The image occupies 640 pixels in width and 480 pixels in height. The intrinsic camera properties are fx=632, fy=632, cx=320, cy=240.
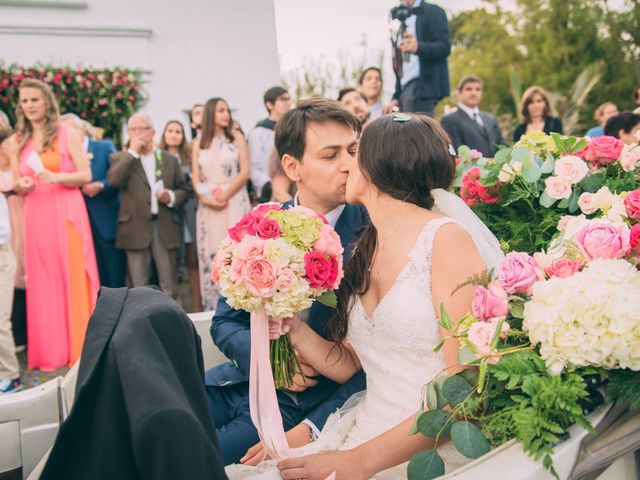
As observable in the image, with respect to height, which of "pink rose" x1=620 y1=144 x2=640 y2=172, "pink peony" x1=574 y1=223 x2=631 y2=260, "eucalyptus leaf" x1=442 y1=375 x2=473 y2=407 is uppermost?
"pink rose" x1=620 y1=144 x2=640 y2=172

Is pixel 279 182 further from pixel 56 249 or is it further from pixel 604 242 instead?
pixel 604 242

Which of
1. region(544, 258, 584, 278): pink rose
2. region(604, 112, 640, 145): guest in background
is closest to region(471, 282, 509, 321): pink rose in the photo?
region(544, 258, 584, 278): pink rose

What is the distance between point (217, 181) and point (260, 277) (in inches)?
177

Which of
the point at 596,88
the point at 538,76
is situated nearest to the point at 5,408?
the point at 596,88

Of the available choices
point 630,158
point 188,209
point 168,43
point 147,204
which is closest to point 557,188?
point 630,158

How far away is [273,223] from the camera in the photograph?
1.98 m

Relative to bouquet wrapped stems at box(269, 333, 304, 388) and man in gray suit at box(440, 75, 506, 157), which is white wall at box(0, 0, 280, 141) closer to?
man in gray suit at box(440, 75, 506, 157)

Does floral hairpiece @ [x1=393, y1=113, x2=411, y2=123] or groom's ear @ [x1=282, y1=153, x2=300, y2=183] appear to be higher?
floral hairpiece @ [x1=393, y1=113, x2=411, y2=123]

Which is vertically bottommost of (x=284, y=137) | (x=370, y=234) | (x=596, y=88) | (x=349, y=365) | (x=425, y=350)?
(x=349, y=365)

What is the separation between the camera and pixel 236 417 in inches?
103

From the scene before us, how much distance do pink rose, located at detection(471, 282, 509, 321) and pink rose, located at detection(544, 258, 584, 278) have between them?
0.15 m

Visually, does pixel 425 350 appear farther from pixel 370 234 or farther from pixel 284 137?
pixel 284 137

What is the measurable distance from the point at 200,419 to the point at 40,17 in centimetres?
1240

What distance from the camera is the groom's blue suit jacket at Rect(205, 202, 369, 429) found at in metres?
2.48
